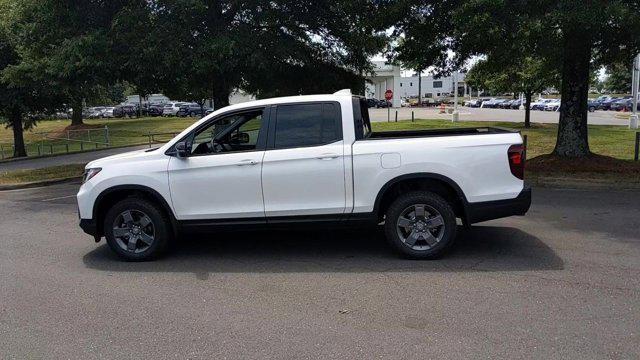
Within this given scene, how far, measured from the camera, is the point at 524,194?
19.0 feet

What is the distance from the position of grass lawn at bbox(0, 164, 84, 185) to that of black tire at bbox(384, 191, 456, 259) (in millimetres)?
12100

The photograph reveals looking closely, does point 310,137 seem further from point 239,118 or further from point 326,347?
point 326,347

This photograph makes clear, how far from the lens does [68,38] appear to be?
525 inches

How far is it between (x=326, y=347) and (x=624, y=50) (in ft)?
36.6

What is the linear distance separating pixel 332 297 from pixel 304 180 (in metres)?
1.42

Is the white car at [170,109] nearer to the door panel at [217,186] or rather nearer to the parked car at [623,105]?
the parked car at [623,105]

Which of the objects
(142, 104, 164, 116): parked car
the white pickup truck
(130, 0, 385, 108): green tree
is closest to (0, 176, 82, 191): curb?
(130, 0, 385, 108): green tree

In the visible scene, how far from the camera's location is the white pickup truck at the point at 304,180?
5.76 meters

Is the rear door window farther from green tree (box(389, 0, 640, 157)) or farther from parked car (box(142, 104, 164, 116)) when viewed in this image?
parked car (box(142, 104, 164, 116))

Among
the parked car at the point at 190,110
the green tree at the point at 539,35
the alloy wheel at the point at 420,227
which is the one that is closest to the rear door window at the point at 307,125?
the alloy wheel at the point at 420,227

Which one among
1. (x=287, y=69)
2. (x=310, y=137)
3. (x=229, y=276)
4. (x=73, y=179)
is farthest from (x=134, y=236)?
(x=73, y=179)

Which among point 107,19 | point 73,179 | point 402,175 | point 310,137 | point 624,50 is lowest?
point 73,179

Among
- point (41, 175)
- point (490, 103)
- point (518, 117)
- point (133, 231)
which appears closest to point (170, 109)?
point (518, 117)

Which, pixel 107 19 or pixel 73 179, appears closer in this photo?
pixel 107 19
